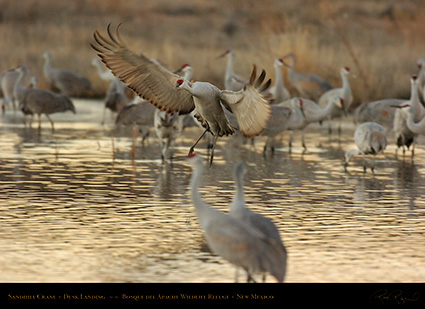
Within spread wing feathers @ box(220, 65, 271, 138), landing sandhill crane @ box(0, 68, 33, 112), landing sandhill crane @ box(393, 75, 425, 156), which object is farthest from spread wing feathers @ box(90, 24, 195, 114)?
landing sandhill crane @ box(0, 68, 33, 112)

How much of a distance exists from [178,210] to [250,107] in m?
1.26

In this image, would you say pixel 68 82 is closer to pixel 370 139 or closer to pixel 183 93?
pixel 370 139

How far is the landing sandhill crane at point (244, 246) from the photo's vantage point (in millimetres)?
5945

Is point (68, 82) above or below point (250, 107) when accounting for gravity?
above

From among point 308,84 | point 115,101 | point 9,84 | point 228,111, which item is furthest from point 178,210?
point 9,84

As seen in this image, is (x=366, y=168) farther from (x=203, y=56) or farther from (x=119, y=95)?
(x=203, y=56)

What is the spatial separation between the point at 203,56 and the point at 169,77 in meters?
16.7

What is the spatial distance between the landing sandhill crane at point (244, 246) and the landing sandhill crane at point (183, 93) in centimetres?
295

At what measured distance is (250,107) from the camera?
930cm

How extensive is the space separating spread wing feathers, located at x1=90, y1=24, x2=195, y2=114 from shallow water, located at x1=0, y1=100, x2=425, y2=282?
98cm

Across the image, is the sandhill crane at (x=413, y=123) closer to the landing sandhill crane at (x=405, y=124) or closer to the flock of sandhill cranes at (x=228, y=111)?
the flock of sandhill cranes at (x=228, y=111)

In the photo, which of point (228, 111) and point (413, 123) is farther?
point (413, 123)

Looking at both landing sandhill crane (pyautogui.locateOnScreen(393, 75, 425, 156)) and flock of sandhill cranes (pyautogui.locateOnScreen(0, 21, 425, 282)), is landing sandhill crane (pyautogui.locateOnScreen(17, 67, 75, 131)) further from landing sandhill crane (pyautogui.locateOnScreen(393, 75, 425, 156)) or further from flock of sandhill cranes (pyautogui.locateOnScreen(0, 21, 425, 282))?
landing sandhill crane (pyautogui.locateOnScreen(393, 75, 425, 156))
